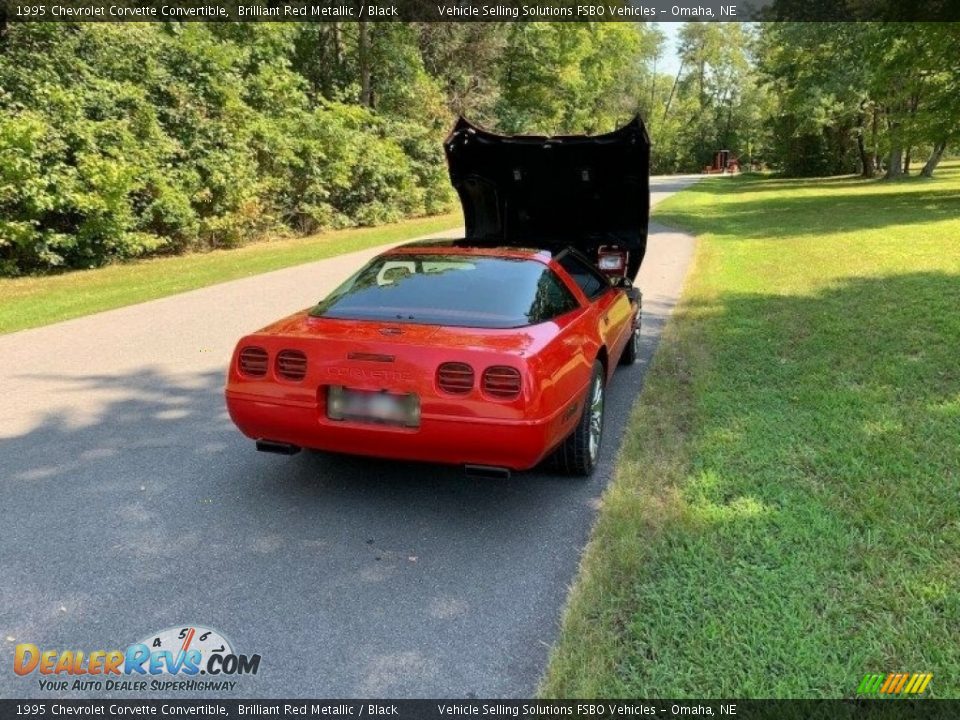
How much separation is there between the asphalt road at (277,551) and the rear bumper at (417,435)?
409mm

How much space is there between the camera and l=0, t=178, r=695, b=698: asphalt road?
2.64 metres

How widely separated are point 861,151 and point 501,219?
46656mm

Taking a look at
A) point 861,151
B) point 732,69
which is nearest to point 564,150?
point 861,151

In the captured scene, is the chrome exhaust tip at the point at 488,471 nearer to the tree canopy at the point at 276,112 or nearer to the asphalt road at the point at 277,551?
the asphalt road at the point at 277,551

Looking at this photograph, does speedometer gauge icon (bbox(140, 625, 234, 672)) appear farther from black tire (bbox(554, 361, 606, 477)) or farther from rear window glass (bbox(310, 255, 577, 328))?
black tire (bbox(554, 361, 606, 477))

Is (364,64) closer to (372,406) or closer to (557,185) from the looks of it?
(557,185)

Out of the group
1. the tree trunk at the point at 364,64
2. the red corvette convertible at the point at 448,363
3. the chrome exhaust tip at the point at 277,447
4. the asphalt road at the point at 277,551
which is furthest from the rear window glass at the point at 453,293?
the tree trunk at the point at 364,64

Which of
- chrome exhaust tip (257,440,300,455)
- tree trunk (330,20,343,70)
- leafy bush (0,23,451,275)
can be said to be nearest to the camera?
chrome exhaust tip (257,440,300,455)

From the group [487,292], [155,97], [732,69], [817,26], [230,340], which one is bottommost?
[230,340]

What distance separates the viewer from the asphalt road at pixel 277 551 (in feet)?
8.66

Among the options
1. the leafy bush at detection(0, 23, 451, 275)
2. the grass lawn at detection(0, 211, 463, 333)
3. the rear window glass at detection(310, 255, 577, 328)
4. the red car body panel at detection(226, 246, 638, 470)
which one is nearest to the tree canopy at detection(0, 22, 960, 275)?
the leafy bush at detection(0, 23, 451, 275)

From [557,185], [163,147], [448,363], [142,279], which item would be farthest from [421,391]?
[163,147]

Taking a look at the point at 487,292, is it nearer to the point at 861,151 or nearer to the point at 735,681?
the point at 735,681

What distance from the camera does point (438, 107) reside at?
30.4 meters
